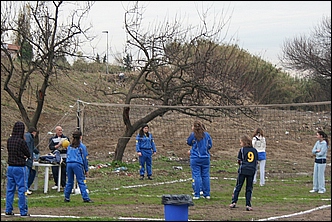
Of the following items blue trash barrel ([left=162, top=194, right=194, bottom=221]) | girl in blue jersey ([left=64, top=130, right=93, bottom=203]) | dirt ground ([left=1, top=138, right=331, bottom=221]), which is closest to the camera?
blue trash barrel ([left=162, top=194, right=194, bottom=221])

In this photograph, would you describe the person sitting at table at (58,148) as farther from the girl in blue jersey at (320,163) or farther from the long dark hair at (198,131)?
the girl in blue jersey at (320,163)

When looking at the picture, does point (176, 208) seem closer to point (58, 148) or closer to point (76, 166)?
point (76, 166)

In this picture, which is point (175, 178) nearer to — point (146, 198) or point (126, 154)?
point (146, 198)

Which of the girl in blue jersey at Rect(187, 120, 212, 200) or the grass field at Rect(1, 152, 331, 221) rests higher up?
the girl in blue jersey at Rect(187, 120, 212, 200)

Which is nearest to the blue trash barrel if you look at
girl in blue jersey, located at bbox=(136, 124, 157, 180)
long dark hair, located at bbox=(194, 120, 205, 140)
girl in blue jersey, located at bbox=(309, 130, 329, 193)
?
long dark hair, located at bbox=(194, 120, 205, 140)

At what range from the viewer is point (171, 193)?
13.9m

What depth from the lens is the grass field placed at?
33.2 feet

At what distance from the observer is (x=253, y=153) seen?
36.7 feet

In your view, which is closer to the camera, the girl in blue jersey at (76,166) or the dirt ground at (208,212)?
the dirt ground at (208,212)

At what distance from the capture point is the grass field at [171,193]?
10.1 metres

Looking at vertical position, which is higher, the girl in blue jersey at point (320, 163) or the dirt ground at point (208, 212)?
the girl in blue jersey at point (320, 163)

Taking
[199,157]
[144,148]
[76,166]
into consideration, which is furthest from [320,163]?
[76,166]

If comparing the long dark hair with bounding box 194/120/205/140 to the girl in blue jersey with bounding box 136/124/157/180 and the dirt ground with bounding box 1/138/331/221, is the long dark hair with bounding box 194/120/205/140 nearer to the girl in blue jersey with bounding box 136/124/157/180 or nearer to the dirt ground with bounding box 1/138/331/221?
the dirt ground with bounding box 1/138/331/221

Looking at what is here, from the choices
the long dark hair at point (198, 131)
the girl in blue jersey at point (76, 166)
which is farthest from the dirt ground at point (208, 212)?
the long dark hair at point (198, 131)
